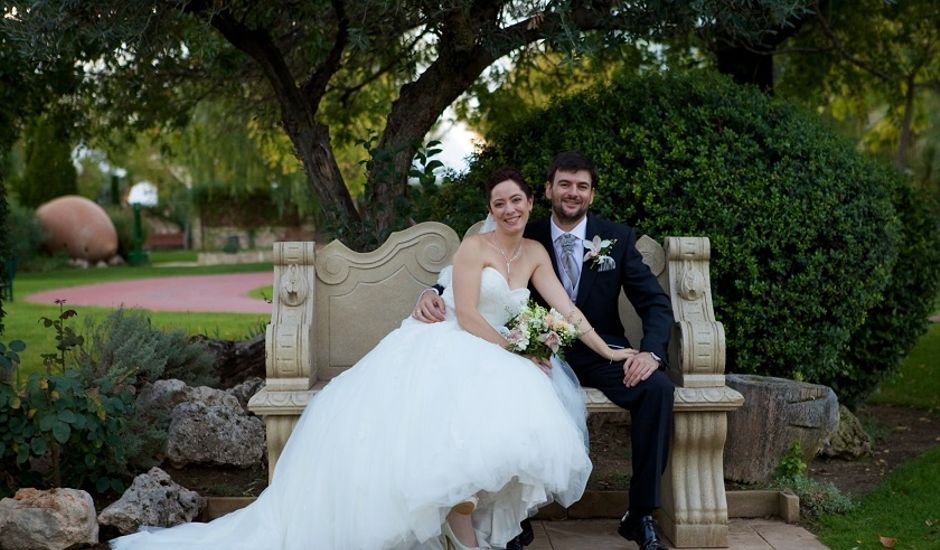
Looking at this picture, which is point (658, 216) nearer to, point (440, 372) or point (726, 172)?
point (726, 172)

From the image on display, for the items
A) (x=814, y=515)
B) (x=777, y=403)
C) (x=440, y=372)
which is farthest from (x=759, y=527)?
(x=440, y=372)

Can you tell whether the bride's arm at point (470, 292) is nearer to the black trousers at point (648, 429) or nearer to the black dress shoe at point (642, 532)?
the black trousers at point (648, 429)

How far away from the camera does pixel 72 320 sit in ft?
37.9

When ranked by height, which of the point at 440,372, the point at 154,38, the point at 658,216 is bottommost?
the point at 440,372

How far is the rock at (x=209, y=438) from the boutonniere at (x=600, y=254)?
2.31 m

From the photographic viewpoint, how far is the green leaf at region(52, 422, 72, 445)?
4504 mm

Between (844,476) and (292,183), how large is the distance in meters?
24.6

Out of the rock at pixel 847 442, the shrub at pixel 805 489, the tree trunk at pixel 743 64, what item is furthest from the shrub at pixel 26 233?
the shrub at pixel 805 489

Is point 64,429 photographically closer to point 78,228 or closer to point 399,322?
point 399,322

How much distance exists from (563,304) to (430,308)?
604mm

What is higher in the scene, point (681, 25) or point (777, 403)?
point (681, 25)

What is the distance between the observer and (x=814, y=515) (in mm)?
5008

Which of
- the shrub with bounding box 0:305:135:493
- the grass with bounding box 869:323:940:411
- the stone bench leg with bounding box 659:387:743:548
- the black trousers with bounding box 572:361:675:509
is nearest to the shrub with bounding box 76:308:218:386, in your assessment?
the shrub with bounding box 0:305:135:493

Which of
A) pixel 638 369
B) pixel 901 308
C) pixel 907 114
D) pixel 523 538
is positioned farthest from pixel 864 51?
pixel 523 538
